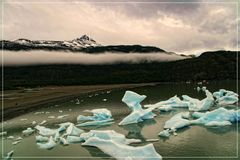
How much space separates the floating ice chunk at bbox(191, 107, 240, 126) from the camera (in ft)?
68.8

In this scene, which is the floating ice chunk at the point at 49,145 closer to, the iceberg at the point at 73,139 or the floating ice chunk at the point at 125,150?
the iceberg at the point at 73,139

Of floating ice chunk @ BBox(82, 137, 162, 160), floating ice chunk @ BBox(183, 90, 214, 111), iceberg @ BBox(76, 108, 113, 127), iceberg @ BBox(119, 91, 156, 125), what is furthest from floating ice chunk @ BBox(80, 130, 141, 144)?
floating ice chunk @ BBox(183, 90, 214, 111)

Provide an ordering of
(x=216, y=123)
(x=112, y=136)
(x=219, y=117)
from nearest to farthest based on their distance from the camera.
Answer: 1. (x=112, y=136)
2. (x=216, y=123)
3. (x=219, y=117)

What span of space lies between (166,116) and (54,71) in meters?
93.3

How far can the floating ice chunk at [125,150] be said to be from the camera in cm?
1270

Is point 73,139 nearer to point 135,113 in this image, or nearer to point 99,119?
point 135,113

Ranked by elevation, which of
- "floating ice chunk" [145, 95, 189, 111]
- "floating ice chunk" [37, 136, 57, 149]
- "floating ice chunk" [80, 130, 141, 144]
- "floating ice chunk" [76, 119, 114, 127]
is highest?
"floating ice chunk" [145, 95, 189, 111]

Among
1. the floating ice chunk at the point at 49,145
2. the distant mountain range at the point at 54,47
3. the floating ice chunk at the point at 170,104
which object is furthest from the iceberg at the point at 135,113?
the distant mountain range at the point at 54,47

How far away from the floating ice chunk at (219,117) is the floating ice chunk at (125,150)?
7.76 m

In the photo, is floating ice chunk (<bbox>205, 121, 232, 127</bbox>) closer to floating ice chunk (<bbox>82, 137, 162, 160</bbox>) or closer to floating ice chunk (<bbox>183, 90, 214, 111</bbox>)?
floating ice chunk (<bbox>183, 90, 214, 111</bbox>)

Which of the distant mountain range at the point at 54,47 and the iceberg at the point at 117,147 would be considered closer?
the iceberg at the point at 117,147

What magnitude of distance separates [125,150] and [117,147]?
69 cm

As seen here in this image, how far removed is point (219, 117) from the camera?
2145cm

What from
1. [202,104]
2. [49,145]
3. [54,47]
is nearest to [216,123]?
[202,104]
